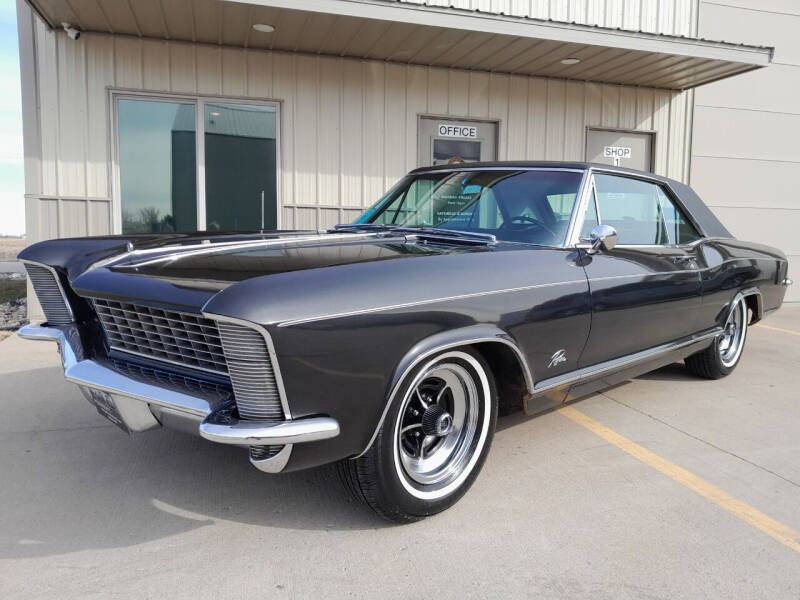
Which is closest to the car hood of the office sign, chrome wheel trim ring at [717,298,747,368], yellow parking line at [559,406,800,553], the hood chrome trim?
the hood chrome trim

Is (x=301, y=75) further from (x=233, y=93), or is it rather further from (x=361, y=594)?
(x=361, y=594)

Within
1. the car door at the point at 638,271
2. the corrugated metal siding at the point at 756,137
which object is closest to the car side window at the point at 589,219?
the car door at the point at 638,271

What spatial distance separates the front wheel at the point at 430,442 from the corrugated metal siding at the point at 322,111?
5345 millimetres

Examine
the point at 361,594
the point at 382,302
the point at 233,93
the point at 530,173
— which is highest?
the point at 233,93

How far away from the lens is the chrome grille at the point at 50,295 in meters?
2.87

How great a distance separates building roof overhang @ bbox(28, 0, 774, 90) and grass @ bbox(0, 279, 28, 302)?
12.9ft

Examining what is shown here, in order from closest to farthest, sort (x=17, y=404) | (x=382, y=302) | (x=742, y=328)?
(x=382, y=302)
(x=17, y=404)
(x=742, y=328)

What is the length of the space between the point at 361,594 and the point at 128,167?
6328 millimetres

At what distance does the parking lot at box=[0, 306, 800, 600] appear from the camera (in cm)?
208

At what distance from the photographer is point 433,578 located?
2.10 meters

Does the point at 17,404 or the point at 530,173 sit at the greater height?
the point at 530,173

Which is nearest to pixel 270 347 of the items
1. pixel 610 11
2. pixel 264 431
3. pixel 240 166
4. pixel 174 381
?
pixel 264 431

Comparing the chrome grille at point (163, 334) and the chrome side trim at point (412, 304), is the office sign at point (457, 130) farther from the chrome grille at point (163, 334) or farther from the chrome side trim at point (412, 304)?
the chrome grille at point (163, 334)

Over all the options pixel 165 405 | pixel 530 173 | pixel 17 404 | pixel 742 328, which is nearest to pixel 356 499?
pixel 165 405
